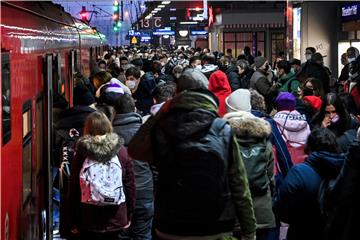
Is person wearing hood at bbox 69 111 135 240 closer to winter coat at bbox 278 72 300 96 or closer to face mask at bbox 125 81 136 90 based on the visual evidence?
winter coat at bbox 278 72 300 96

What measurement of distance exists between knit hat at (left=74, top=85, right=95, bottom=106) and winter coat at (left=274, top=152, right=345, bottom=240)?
576cm

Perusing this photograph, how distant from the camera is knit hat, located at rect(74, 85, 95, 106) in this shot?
34.4ft

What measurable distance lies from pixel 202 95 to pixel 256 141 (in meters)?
1.21

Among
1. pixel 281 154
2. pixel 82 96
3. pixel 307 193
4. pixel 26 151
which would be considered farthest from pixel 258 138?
pixel 82 96

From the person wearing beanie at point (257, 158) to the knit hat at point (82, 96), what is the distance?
5.15 m

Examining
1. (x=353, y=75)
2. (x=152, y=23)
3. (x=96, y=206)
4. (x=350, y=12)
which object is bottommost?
(x=96, y=206)

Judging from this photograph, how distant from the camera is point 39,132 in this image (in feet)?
20.4

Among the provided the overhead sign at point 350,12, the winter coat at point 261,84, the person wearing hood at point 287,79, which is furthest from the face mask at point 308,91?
the overhead sign at point 350,12

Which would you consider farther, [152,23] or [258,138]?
[152,23]

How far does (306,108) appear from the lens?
8.69m

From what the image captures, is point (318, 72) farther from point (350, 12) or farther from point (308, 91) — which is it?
point (350, 12)

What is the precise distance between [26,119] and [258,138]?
168 cm

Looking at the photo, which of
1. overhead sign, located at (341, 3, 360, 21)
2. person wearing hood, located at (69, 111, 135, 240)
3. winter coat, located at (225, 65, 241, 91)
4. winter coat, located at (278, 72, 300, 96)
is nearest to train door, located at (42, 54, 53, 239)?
person wearing hood, located at (69, 111, 135, 240)

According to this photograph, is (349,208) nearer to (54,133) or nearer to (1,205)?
(1,205)
